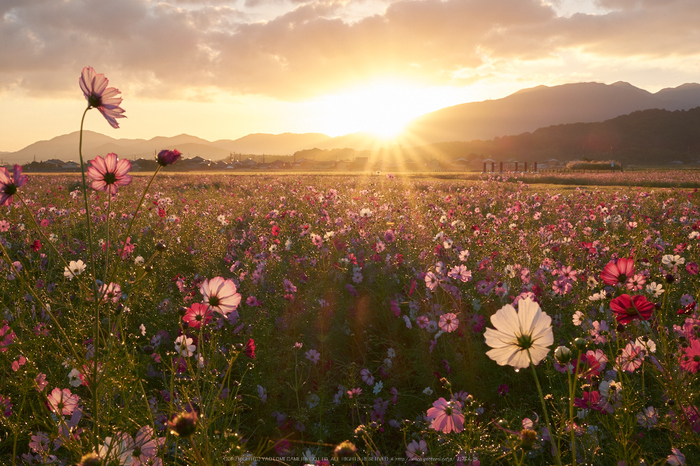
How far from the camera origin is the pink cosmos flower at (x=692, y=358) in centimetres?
148

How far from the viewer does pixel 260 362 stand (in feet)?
8.38

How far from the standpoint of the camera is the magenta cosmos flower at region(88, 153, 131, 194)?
4.67ft

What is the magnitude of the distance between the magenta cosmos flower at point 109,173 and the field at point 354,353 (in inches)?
5.1

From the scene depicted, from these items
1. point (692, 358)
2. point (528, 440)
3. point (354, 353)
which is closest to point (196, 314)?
point (528, 440)

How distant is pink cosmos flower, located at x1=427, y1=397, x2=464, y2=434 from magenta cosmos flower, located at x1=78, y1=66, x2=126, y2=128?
1.39 meters

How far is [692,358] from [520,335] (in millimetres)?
1031

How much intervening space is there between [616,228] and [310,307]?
4071mm

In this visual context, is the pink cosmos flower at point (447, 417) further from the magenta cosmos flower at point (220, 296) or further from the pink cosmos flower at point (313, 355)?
the pink cosmos flower at point (313, 355)

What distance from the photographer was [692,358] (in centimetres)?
153

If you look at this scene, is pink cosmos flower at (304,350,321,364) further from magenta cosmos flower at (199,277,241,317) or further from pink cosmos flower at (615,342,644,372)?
pink cosmos flower at (615,342,644,372)

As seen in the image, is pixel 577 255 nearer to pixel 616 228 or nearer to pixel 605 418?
pixel 616 228

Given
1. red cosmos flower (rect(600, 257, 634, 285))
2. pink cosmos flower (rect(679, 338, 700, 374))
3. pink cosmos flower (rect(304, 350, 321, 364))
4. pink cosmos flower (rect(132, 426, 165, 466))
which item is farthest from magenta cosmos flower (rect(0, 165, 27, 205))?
pink cosmos flower (rect(679, 338, 700, 374))

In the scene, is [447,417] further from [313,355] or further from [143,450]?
[313,355]

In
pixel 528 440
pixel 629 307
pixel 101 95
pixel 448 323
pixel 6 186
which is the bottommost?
pixel 448 323
